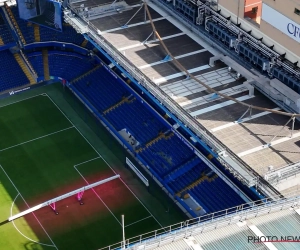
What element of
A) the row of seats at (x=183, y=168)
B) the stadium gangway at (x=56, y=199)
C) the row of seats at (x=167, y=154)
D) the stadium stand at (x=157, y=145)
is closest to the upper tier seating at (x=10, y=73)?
the stadium stand at (x=157, y=145)

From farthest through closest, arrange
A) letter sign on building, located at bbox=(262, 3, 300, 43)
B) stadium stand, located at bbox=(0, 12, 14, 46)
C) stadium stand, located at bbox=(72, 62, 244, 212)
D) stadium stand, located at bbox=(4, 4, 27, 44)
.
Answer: stadium stand, located at bbox=(4, 4, 27, 44)
stadium stand, located at bbox=(0, 12, 14, 46)
stadium stand, located at bbox=(72, 62, 244, 212)
letter sign on building, located at bbox=(262, 3, 300, 43)

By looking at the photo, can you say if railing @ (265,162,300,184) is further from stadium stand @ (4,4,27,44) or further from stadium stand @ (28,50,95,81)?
stadium stand @ (4,4,27,44)

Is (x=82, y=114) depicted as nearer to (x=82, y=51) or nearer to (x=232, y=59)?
(x=82, y=51)

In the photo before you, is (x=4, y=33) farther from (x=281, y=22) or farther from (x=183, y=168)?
(x=281, y=22)

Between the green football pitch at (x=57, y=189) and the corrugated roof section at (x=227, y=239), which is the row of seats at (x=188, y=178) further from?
the corrugated roof section at (x=227, y=239)

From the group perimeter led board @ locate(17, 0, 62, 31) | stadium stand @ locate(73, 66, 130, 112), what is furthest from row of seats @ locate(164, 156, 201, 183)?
perimeter led board @ locate(17, 0, 62, 31)

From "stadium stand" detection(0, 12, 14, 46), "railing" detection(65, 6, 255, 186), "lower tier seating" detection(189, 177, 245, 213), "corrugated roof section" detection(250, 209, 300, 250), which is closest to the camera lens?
"corrugated roof section" detection(250, 209, 300, 250)

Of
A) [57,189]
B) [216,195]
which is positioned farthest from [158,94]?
[57,189]
